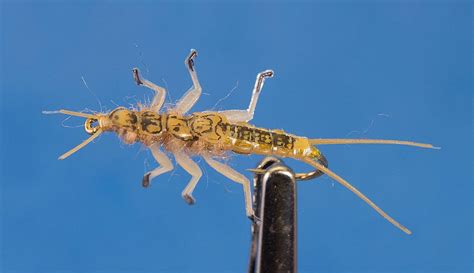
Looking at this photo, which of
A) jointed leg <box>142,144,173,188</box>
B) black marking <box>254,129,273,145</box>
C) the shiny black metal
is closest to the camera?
the shiny black metal

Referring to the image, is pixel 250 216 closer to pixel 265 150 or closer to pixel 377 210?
pixel 265 150

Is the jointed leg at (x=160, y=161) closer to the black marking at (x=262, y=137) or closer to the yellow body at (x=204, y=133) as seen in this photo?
the yellow body at (x=204, y=133)

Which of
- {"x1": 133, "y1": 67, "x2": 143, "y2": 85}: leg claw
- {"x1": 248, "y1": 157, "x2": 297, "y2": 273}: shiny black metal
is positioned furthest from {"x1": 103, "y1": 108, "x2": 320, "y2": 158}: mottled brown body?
{"x1": 248, "y1": 157, "x2": 297, "y2": 273}: shiny black metal

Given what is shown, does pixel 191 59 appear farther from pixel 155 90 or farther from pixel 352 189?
pixel 352 189

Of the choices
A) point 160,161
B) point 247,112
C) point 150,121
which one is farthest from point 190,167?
point 247,112

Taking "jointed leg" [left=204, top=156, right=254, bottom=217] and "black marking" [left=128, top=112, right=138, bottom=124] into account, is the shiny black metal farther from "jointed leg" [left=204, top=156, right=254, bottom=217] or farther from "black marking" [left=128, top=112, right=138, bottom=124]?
"black marking" [left=128, top=112, right=138, bottom=124]

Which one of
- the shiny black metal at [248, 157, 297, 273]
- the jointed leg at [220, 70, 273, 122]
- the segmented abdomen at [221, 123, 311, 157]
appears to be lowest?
the shiny black metal at [248, 157, 297, 273]

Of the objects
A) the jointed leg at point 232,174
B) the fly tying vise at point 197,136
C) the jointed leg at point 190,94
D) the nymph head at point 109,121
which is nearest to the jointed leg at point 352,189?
the fly tying vise at point 197,136

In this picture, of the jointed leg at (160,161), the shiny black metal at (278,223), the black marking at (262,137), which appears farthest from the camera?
the black marking at (262,137)
